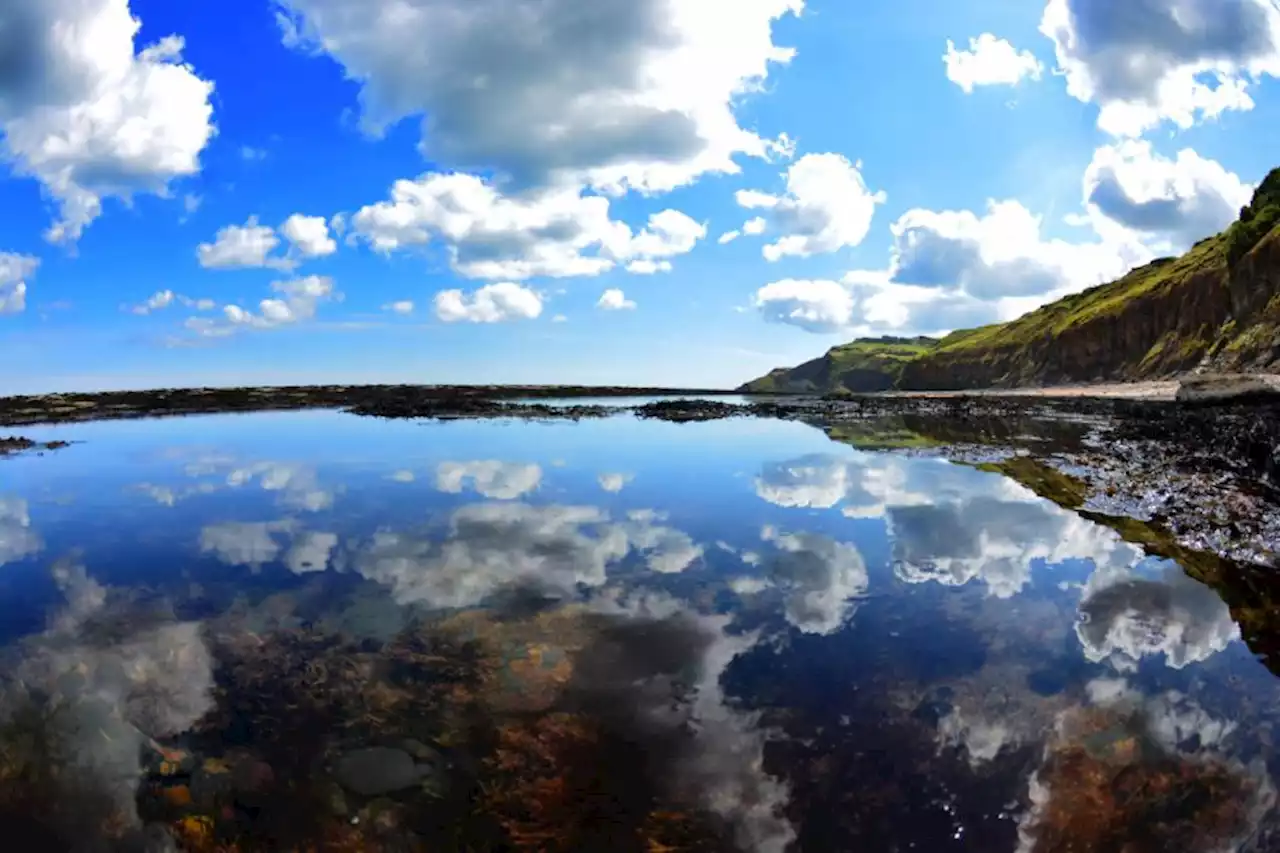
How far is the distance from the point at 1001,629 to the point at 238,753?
10731 millimetres

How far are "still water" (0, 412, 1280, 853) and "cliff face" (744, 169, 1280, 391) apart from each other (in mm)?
69721

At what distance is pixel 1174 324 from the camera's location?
365 ft

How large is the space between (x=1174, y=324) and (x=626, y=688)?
132 m

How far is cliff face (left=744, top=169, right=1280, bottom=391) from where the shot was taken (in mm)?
78125

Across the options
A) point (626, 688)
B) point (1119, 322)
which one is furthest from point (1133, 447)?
point (1119, 322)

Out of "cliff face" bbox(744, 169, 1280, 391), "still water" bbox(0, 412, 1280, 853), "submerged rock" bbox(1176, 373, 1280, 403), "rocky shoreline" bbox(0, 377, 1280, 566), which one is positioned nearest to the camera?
"still water" bbox(0, 412, 1280, 853)

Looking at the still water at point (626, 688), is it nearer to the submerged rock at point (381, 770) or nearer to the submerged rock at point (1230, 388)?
the submerged rock at point (381, 770)

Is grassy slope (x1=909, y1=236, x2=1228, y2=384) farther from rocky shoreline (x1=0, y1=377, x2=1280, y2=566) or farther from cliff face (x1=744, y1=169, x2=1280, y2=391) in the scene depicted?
rocky shoreline (x1=0, y1=377, x2=1280, y2=566)

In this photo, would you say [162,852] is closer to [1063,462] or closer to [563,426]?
[1063,462]

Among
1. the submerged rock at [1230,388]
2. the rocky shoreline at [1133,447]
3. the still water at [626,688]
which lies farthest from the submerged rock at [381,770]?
the submerged rock at [1230,388]

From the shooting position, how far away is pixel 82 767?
25.1ft

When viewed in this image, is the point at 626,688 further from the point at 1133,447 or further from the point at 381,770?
the point at 1133,447

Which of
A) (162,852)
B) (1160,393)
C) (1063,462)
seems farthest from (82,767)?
(1160,393)

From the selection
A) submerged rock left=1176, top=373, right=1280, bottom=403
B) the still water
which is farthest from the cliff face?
the still water
